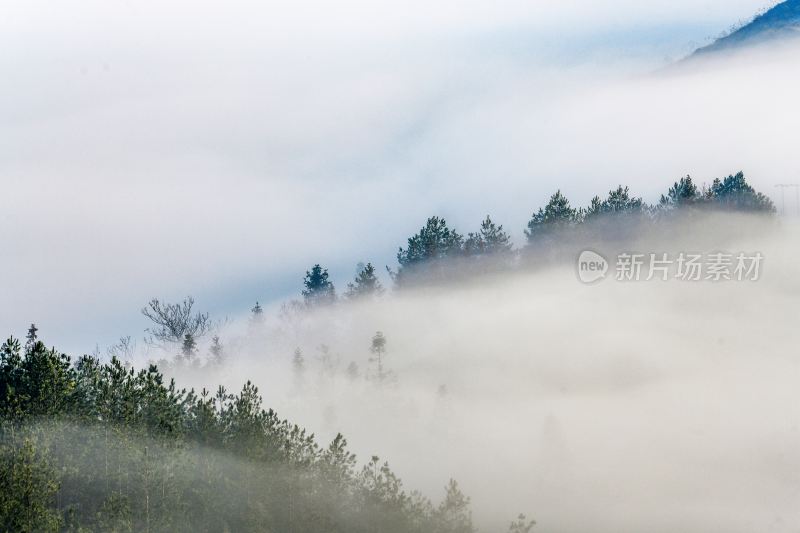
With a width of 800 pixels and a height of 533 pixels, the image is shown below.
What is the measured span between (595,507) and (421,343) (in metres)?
47.3

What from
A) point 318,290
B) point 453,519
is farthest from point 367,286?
point 453,519

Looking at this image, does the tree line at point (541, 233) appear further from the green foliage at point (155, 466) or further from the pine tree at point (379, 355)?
the green foliage at point (155, 466)

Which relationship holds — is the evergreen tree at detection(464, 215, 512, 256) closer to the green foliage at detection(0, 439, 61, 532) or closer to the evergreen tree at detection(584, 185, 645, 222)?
the evergreen tree at detection(584, 185, 645, 222)

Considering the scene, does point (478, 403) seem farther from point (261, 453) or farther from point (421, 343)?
point (261, 453)

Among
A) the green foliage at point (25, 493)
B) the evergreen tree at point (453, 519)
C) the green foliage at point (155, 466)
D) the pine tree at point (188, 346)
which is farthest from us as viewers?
the pine tree at point (188, 346)

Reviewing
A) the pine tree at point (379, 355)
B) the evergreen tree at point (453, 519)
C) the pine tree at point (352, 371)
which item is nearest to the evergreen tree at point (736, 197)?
the pine tree at point (379, 355)

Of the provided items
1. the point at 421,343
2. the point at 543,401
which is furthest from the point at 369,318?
the point at 543,401

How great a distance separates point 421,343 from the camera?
7731 inches

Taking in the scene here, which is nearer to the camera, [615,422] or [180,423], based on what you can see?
[180,423]

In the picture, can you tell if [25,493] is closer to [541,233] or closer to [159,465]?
[159,465]

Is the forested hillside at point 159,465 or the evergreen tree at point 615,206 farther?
the evergreen tree at point 615,206

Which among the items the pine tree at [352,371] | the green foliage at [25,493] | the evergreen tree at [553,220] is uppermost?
the evergreen tree at [553,220]

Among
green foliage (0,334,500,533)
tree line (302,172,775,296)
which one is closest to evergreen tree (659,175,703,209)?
tree line (302,172,775,296)

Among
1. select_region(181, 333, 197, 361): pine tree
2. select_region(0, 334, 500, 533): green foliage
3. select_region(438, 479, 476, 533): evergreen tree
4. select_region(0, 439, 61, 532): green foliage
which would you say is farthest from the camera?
select_region(181, 333, 197, 361): pine tree
